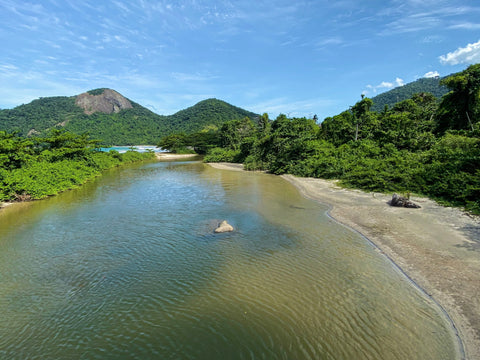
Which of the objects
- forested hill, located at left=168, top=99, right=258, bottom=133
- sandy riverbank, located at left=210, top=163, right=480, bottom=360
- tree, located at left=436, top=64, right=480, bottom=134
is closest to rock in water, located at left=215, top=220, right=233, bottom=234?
sandy riverbank, located at left=210, top=163, right=480, bottom=360

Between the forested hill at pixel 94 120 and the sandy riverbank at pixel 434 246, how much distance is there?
5294 inches

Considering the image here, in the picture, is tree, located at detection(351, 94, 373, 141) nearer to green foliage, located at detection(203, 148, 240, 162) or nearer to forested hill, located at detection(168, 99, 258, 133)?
green foliage, located at detection(203, 148, 240, 162)

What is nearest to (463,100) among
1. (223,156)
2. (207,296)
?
(207,296)

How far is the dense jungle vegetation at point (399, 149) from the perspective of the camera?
771 inches

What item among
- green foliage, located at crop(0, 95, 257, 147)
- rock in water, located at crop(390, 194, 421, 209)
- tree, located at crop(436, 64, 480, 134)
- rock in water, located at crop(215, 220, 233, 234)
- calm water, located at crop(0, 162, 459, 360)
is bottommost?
calm water, located at crop(0, 162, 459, 360)

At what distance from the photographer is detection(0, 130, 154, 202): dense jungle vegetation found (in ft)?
76.1

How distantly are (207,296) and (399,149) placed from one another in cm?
3460

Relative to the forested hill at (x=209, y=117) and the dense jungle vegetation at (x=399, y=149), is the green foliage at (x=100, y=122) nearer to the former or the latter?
the forested hill at (x=209, y=117)

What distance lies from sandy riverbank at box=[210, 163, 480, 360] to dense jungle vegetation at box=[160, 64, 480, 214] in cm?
315

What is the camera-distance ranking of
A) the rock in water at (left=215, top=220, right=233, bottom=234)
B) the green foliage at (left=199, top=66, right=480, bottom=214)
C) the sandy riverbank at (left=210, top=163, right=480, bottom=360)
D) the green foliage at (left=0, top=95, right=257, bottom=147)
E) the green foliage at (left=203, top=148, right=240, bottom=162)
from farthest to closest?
1. the green foliage at (left=0, top=95, right=257, bottom=147)
2. the green foliage at (left=203, top=148, right=240, bottom=162)
3. the green foliage at (left=199, top=66, right=480, bottom=214)
4. the rock in water at (left=215, top=220, right=233, bottom=234)
5. the sandy riverbank at (left=210, top=163, right=480, bottom=360)

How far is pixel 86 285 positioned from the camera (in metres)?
9.49

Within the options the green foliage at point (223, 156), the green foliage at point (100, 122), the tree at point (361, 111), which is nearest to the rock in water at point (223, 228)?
the tree at point (361, 111)

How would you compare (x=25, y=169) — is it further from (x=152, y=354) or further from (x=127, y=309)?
(x=152, y=354)

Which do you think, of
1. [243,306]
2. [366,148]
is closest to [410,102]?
[366,148]
